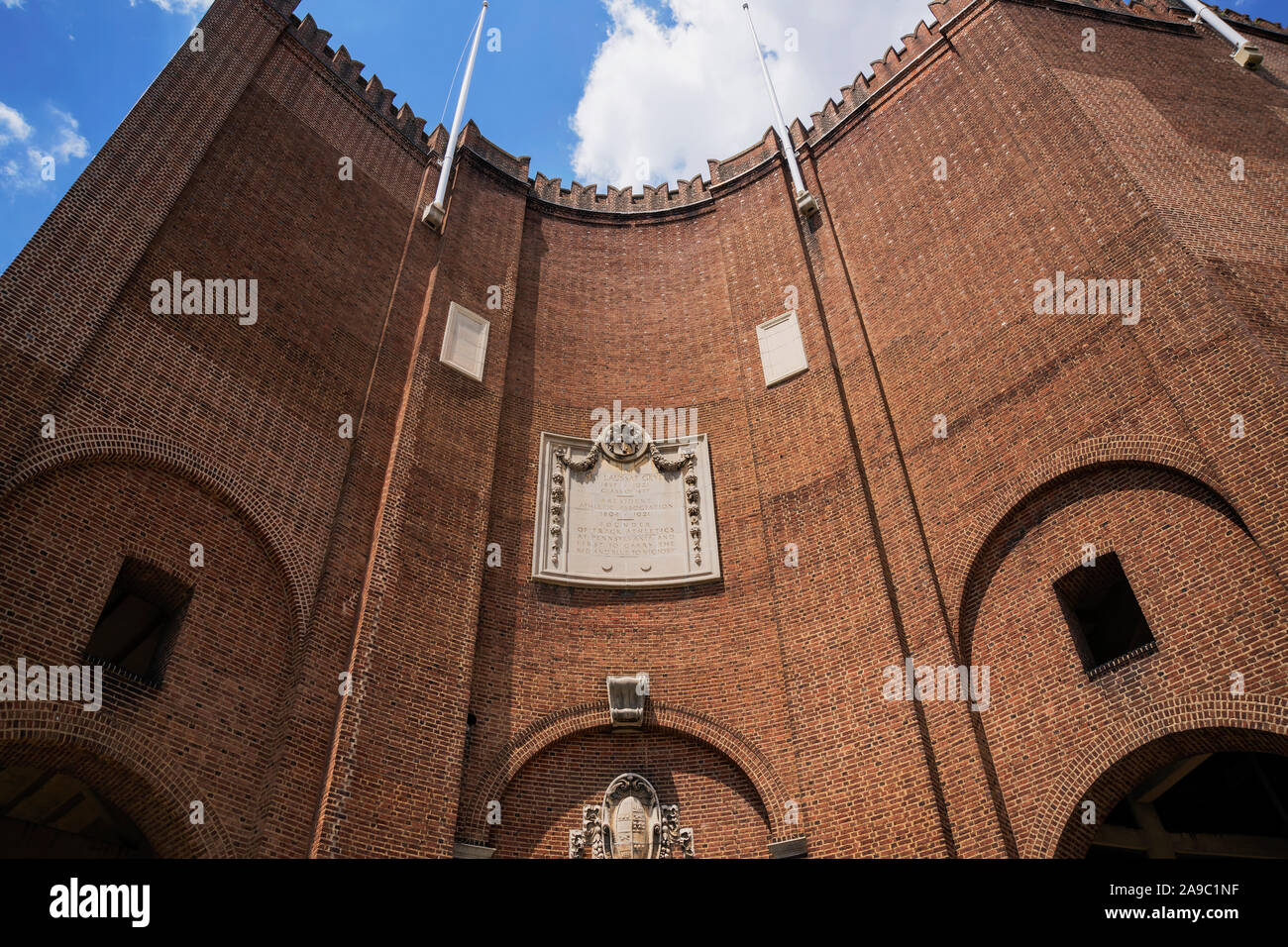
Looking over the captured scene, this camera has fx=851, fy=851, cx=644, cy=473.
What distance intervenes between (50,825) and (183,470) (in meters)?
8.07

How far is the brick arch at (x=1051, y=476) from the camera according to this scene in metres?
11.5

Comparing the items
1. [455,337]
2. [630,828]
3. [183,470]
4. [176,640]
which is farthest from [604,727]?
[455,337]

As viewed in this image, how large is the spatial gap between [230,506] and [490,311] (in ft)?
23.9

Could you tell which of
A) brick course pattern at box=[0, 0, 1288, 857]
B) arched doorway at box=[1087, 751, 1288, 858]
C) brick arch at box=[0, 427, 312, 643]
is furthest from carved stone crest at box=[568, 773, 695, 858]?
arched doorway at box=[1087, 751, 1288, 858]

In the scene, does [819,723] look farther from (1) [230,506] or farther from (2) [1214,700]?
(1) [230,506]

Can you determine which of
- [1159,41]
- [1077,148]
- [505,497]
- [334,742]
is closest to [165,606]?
[334,742]

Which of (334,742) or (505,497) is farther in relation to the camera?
(505,497)

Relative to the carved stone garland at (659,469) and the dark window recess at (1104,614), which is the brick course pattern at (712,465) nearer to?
the dark window recess at (1104,614)

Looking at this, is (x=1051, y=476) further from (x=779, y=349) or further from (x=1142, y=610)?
(x=779, y=349)

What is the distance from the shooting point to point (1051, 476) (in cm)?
1284

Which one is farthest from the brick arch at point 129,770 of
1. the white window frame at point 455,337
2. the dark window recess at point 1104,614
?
the dark window recess at point 1104,614

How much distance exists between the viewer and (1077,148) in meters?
15.1

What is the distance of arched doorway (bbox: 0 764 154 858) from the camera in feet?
48.1
